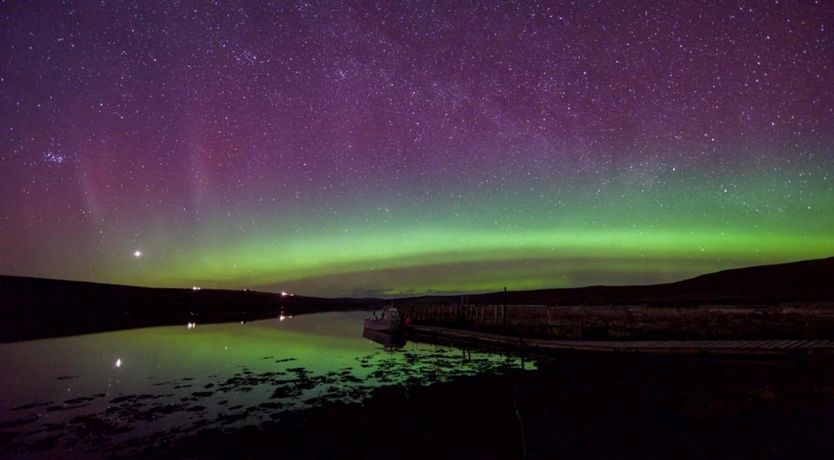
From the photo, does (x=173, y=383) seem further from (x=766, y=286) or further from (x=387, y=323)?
(x=766, y=286)

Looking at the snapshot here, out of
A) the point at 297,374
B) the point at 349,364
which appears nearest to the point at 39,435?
the point at 297,374

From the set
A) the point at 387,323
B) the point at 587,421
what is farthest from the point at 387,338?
the point at 587,421

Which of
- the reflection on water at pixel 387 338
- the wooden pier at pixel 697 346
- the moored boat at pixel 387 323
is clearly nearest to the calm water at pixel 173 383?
the reflection on water at pixel 387 338

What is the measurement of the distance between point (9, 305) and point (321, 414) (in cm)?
12079

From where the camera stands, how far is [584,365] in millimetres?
20766

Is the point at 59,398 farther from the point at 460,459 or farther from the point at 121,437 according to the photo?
the point at 460,459

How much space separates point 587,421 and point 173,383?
20.0m

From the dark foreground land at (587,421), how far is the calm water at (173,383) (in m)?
2.24

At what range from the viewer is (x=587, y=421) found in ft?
40.8

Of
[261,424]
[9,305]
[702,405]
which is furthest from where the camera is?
[9,305]

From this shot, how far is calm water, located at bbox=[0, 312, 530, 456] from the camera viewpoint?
13.7 m

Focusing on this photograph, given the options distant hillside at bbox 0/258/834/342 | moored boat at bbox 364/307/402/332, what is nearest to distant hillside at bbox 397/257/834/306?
distant hillside at bbox 0/258/834/342

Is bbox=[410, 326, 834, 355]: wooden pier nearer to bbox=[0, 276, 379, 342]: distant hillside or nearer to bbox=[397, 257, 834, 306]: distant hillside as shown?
bbox=[397, 257, 834, 306]: distant hillside

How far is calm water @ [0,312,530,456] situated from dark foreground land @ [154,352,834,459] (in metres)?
2.24
